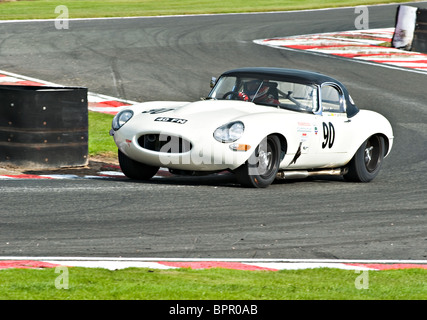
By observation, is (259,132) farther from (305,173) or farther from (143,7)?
(143,7)

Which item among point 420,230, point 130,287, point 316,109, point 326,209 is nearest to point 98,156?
point 316,109

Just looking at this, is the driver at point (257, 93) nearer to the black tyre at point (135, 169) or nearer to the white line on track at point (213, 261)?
the black tyre at point (135, 169)

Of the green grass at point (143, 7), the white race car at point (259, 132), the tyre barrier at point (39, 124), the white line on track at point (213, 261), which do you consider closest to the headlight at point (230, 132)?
the white race car at point (259, 132)

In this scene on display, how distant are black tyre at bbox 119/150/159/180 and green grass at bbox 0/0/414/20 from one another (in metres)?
16.6

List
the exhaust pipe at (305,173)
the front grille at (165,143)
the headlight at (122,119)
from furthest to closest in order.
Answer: the exhaust pipe at (305,173)
the headlight at (122,119)
the front grille at (165,143)

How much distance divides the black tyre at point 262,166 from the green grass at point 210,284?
3.39m

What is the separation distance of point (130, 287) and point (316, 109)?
5.71 m

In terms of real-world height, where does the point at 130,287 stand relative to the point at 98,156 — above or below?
above

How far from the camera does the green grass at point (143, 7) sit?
28.2 meters

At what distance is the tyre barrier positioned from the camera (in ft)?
36.3

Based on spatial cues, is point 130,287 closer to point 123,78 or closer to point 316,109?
point 316,109

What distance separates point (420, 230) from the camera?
8.28 m

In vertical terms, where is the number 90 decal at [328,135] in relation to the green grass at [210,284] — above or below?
below

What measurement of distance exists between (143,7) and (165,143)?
22.7 meters
